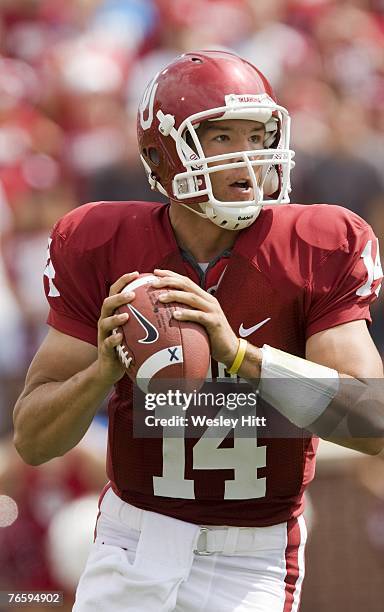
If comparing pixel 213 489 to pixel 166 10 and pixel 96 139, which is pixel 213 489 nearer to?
pixel 96 139

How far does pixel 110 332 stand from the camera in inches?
111

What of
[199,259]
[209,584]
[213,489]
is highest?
[199,259]

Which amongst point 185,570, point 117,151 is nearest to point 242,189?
point 185,570

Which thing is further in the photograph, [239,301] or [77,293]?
[77,293]

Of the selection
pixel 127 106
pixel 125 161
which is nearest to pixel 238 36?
pixel 127 106

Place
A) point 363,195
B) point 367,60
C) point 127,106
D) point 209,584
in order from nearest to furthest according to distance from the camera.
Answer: point 209,584 < point 363,195 < point 127,106 < point 367,60

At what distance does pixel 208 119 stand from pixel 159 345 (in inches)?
27.8

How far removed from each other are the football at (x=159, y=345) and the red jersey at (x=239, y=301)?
36 centimetres

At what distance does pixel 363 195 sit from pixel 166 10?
2302 mm

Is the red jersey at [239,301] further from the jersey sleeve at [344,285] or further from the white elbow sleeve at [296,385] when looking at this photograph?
the white elbow sleeve at [296,385]

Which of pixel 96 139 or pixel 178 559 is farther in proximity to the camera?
pixel 96 139

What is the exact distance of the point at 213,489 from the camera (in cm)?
314

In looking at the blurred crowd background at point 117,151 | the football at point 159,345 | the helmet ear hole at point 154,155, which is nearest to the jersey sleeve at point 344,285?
the football at point 159,345

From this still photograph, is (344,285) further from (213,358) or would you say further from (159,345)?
(159,345)
